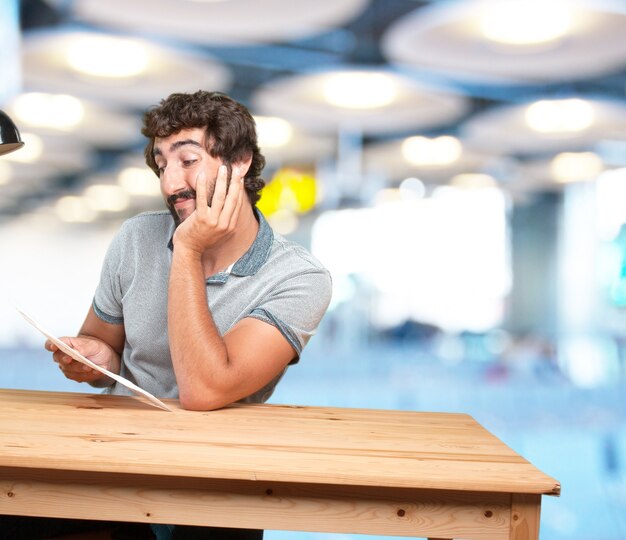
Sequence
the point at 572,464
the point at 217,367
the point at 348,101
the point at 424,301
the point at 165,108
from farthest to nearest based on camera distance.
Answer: the point at 424,301
the point at 348,101
the point at 572,464
the point at 165,108
the point at 217,367

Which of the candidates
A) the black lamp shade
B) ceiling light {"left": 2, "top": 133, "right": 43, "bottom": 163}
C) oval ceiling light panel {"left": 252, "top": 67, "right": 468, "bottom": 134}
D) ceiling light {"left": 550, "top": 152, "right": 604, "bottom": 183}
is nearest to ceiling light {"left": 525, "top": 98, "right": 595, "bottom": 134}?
ceiling light {"left": 550, "top": 152, "right": 604, "bottom": 183}

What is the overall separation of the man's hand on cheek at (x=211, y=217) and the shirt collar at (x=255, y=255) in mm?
83

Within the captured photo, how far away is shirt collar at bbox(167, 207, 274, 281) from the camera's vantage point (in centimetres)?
152

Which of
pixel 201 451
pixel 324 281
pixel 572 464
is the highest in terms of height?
pixel 324 281

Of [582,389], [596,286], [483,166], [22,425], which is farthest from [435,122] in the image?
[22,425]

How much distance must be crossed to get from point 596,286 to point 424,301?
5.61 feet

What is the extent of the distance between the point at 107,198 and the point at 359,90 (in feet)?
11.9

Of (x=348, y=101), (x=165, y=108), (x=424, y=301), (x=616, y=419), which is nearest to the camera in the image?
(x=165, y=108)

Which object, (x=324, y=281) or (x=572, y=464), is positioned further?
(x=572, y=464)

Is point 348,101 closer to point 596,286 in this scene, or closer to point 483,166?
point 483,166

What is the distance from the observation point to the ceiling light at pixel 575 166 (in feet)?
24.0

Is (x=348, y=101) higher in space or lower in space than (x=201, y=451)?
higher

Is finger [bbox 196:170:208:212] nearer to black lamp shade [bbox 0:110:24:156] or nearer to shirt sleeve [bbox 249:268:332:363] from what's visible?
shirt sleeve [bbox 249:268:332:363]

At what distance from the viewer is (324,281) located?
60.0 inches
